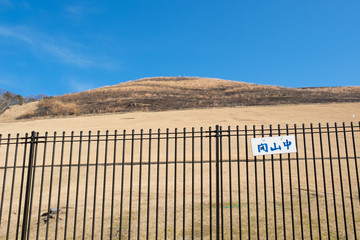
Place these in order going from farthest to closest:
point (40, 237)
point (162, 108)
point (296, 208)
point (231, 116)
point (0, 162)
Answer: point (162, 108) < point (231, 116) < point (0, 162) < point (296, 208) < point (40, 237)

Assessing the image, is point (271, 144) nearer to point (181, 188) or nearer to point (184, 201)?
point (184, 201)

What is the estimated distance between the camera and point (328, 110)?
86.2 ft

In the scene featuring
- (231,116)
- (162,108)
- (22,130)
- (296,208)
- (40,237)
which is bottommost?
(40,237)

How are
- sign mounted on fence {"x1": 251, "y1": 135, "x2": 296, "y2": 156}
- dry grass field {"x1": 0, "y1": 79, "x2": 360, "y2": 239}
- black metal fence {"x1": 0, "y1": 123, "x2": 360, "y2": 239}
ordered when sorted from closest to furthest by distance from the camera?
black metal fence {"x1": 0, "y1": 123, "x2": 360, "y2": 239}
sign mounted on fence {"x1": 251, "y1": 135, "x2": 296, "y2": 156}
dry grass field {"x1": 0, "y1": 79, "x2": 360, "y2": 239}

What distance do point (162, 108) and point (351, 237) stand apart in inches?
1104

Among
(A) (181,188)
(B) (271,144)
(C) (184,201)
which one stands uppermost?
(B) (271,144)

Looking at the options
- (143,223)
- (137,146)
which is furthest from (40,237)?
(137,146)

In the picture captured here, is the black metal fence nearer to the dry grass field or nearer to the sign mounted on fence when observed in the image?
the dry grass field

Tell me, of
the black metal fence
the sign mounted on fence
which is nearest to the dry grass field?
the black metal fence

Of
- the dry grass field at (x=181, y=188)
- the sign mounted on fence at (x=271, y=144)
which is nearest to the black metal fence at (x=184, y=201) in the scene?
the dry grass field at (x=181, y=188)

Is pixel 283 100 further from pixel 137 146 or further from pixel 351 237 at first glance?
pixel 351 237

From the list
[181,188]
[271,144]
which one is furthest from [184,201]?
[181,188]

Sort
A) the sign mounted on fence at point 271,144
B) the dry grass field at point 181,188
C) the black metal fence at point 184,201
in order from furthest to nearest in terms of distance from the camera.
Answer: the dry grass field at point 181,188 < the sign mounted on fence at point 271,144 < the black metal fence at point 184,201

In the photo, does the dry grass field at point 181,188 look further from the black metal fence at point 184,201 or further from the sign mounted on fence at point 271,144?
the sign mounted on fence at point 271,144
